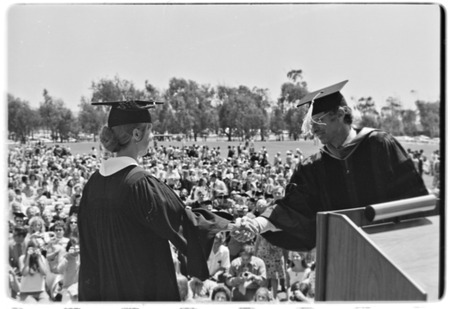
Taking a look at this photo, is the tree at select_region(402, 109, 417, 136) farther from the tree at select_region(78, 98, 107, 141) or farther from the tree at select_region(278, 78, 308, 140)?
the tree at select_region(78, 98, 107, 141)

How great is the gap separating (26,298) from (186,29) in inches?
92.9

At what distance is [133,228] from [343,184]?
157 cm

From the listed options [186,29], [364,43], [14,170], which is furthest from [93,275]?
[364,43]

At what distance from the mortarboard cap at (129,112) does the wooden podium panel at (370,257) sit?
171cm

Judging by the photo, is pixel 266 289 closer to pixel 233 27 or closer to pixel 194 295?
pixel 194 295

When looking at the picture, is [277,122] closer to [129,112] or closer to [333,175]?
[333,175]

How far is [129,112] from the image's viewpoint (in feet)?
15.5

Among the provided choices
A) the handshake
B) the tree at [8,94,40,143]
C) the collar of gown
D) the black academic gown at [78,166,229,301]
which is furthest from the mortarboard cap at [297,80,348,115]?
the tree at [8,94,40,143]

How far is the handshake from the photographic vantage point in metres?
4.66

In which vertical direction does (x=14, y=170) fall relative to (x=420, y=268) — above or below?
above

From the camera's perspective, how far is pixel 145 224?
4.45 m

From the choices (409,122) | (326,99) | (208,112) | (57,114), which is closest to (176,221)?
(208,112)

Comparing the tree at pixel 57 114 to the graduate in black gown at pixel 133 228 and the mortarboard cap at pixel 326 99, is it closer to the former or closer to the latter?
the graduate in black gown at pixel 133 228

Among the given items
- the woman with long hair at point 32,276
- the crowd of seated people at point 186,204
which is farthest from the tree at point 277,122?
the woman with long hair at point 32,276
